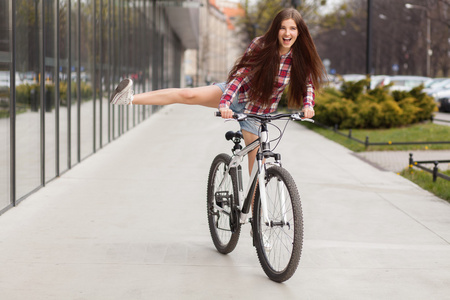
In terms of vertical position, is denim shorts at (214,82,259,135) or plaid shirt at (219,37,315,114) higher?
plaid shirt at (219,37,315,114)

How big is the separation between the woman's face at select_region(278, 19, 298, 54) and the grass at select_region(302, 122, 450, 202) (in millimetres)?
4964

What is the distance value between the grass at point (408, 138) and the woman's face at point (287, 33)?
4.96 meters

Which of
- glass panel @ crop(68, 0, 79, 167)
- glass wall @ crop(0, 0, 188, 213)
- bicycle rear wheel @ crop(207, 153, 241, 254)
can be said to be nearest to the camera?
bicycle rear wheel @ crop(207, 153, 241, 254)

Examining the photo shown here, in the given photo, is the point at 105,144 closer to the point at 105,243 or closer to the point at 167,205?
the point at 167,205

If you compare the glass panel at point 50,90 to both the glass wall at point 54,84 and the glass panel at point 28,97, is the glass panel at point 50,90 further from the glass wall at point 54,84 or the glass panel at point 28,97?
the glass panel at point 28,97

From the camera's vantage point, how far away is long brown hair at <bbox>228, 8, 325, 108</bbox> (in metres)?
5.14

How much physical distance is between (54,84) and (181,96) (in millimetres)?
5040

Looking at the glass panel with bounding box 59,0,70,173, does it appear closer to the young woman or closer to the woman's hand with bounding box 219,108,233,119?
the young woman

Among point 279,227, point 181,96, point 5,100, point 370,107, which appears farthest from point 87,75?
point 370,107

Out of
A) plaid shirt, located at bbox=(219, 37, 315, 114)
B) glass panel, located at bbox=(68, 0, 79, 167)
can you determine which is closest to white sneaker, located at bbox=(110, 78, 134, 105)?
plaid shirt, located at bbox=(219, 37, 315, 114)

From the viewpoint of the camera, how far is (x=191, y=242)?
6.27m

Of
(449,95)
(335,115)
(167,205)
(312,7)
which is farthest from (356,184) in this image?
(312,7)

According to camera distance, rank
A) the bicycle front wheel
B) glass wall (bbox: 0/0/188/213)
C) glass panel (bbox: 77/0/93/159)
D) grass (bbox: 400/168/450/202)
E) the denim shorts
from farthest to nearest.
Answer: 1. glass panel (bbox: 77/0/93/159)
2. grass (bbox: 400/168/450/202)
3. glass wall (bbox: 0/0/188/213)
4. the denim shorts
5. the bicycle front wheel

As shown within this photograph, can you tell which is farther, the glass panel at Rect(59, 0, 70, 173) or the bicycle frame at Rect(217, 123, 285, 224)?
the glass panel at Rect(59, 0, 70, 173)
